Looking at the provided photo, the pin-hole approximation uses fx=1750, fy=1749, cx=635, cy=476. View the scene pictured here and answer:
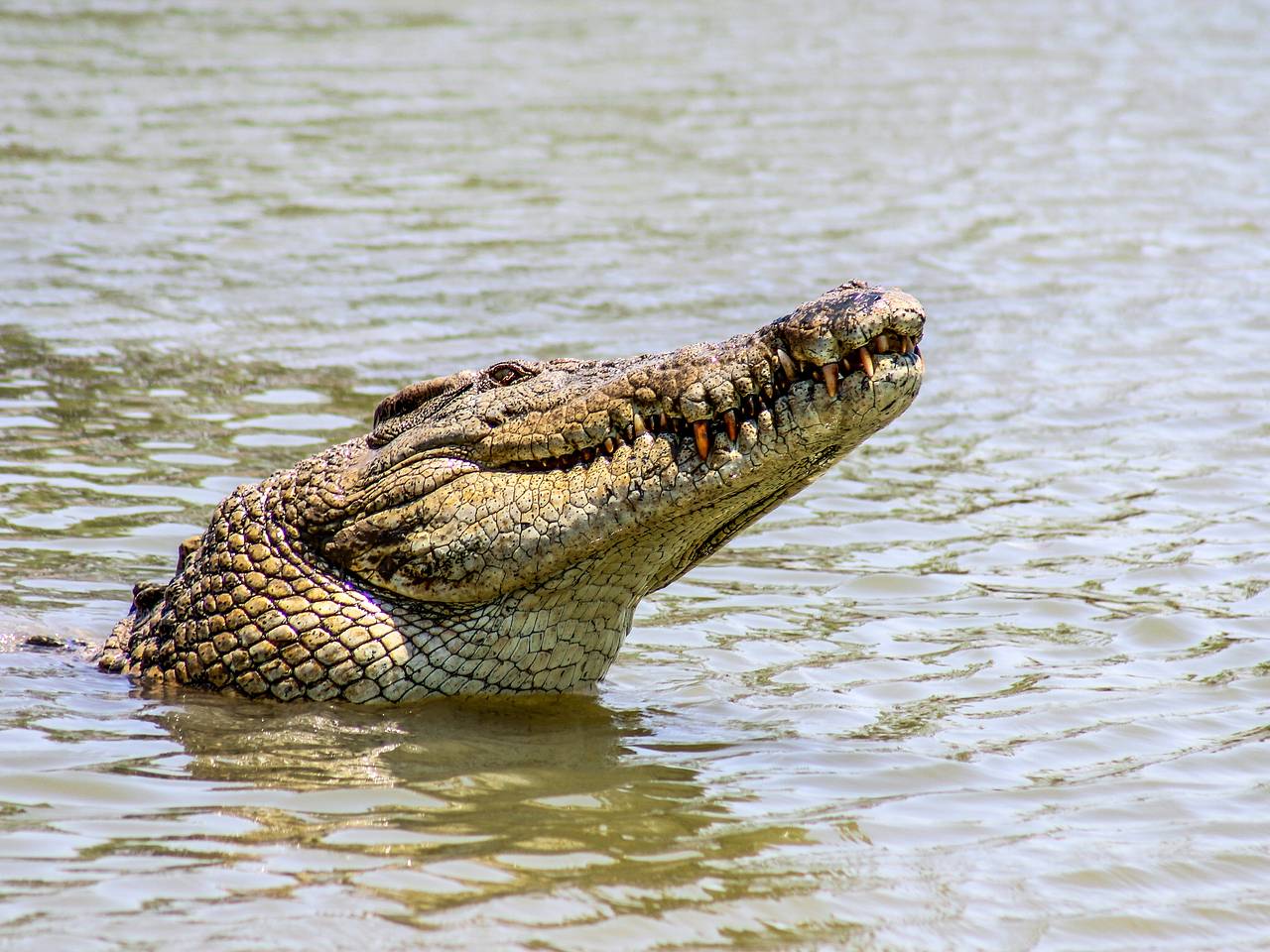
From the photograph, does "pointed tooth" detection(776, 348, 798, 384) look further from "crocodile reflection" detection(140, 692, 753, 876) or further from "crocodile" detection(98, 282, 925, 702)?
"crocodile reflection" detection(140, 692, 753, 876)

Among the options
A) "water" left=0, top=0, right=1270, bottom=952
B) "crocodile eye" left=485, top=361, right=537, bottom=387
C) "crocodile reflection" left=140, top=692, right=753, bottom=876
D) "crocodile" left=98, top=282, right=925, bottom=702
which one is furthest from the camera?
"crocodile eye" left=485, top=361, right=537, bottom=387

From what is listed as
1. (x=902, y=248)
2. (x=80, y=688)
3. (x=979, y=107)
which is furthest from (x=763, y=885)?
(x=979, y=107)

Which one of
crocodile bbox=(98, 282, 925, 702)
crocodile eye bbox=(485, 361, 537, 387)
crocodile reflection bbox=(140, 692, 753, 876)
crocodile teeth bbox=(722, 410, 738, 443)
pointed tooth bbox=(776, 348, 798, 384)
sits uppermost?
pointed tooth bbox=(776, 348, 798, 384)

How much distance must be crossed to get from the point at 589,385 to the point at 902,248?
7.60 meters

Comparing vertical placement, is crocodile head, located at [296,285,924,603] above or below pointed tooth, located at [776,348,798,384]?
below

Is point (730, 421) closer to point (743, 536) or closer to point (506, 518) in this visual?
point (506, 518)

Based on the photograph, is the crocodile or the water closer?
the water

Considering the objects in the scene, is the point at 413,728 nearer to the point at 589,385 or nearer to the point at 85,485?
the point at 589,385

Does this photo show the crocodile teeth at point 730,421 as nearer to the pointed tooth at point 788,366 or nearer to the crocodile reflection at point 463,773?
the pointed tooth at point 788,366

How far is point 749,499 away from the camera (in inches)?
180

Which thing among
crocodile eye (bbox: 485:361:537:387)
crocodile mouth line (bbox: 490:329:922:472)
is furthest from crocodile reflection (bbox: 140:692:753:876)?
crocodile eye (bbox: 485:361:537:387)

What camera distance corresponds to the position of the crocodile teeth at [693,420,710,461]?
4.40 metres

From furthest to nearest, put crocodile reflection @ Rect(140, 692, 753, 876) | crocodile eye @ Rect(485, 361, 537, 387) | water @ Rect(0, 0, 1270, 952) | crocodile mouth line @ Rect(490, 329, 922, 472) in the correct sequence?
crocodile eye @ Rect(485, 361, 537, 387)
crocodile mouth line @ Rect(490, 329, 922, 472)
crocodile reflection @ Rect(140, 692, 753, 876)
water @ Rect(0, 0, 1270, 952)

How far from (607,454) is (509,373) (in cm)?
49
